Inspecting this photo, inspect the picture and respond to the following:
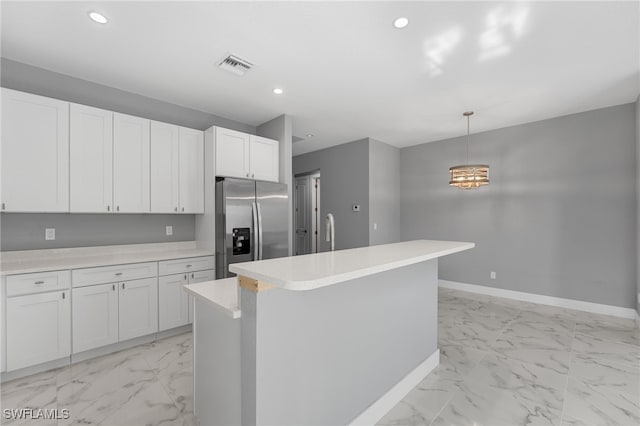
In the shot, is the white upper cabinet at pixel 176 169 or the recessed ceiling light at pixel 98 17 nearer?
the recessed ceiling light at pixel 98 17

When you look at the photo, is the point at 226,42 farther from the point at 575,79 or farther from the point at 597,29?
the point at 575,79

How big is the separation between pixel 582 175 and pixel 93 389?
594 centimetres

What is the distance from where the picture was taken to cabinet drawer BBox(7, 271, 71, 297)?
2215 millimetres

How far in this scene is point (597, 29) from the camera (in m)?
2.16

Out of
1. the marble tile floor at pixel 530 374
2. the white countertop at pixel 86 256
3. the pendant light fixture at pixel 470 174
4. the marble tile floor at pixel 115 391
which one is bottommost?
the marble tile floor at pixel 530 374

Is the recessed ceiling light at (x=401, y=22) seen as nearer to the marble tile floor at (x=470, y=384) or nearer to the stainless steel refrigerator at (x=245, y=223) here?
the stainless steel refrigerator at (x=245, y=223)

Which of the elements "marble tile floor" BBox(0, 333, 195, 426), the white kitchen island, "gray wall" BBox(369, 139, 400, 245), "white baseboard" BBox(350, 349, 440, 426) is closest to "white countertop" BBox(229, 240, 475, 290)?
the white kitchen island

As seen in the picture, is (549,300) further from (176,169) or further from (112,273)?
(112,273)

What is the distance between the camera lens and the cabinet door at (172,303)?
299 centimetres

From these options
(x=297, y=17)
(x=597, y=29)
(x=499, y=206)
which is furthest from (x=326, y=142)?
(x=597, y=29)

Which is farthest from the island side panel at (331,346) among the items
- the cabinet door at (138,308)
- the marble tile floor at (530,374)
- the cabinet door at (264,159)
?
the cabinet door at (264,159)

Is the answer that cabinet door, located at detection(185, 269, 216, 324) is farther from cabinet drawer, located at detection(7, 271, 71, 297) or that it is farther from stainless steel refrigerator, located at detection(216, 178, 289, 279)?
cabinet drawer, located at detection(7, 271, 71, 297)

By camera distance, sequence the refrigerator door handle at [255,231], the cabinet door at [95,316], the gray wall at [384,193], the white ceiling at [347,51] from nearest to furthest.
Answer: the white ceiling at [347,51], the cabinet door at [95,316], the refrigerator door handle at [255,231], the gray wall at [384,193]

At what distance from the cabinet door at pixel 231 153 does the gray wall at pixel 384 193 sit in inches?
96.8
